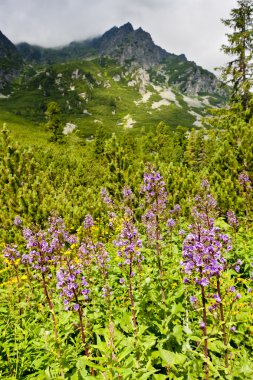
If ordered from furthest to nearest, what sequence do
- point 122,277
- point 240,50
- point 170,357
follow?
point 240,50
point 122,277
point 170,357

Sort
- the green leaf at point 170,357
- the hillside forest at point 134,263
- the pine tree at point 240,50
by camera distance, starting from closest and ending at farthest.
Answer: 1. the green leaf at point 170,357
2. the hillside forest at point 134,263
3. the pine tree at point 240,50

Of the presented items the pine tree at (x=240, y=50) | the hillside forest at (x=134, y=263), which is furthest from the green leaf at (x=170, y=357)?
the pine tree at (x=240, y=50)

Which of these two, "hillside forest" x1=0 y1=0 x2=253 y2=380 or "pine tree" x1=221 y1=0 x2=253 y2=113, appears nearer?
"hillside forest" x1=0 y1=0 x2=253 y2=380

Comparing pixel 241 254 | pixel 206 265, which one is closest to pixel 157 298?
pixel 206 265

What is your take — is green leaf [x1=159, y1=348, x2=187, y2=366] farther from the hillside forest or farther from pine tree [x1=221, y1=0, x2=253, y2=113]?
pine tree [x1=221, y1=0, x2=253, y2=113]

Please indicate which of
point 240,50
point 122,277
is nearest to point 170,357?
point 122,277

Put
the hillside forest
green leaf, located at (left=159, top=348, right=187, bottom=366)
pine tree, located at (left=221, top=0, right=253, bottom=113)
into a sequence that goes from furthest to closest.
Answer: pine tree, located at (left=221, top=0, right=253, bottom=113) → the hillside forest → green leaf, located at (left=159, top=348, right=187, bottom=366)

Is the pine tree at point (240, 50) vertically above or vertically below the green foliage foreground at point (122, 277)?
above

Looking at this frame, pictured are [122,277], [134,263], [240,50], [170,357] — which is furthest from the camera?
[240,50]

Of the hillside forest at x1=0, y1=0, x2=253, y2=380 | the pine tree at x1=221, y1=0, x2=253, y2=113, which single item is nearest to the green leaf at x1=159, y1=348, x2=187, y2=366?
the hillside forest at x1=0, y1=0, x2=253, y2=380

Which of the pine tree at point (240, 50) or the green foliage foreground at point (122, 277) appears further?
the pine tree at point (240, 50)

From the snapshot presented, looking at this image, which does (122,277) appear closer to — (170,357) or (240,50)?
(170,357)

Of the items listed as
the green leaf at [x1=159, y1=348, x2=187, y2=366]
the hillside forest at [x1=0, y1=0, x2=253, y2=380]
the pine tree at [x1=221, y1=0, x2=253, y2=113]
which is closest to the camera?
the green leaf at [x1=159, y1=348, x2=187, y2=366]

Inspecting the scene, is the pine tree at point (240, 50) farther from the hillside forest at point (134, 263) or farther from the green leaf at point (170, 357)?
the green leaf at point (170, 357)
